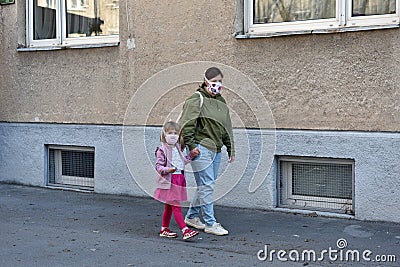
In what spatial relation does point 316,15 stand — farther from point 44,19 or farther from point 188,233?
point 44,19

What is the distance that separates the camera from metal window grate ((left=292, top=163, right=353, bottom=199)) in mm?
7973

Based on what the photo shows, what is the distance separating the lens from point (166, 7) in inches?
357

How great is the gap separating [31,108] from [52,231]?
3.50 m

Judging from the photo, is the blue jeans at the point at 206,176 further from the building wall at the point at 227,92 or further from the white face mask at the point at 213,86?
the building wall at the point at 227,92

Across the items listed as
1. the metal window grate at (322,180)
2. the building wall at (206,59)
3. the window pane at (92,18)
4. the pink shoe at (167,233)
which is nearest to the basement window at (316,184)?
the metal window grate at (322,180)

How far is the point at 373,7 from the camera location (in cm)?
764

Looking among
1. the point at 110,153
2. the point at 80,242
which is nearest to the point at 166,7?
the point at 110,153

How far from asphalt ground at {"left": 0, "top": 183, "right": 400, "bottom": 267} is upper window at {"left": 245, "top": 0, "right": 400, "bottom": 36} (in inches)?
85.5

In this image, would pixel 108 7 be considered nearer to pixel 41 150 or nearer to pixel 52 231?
pixel 41 150

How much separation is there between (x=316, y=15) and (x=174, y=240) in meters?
3.15

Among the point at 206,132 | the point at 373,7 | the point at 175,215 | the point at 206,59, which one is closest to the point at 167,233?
the point at 175,215

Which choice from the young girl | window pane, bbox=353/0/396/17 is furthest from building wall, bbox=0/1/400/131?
the young girl

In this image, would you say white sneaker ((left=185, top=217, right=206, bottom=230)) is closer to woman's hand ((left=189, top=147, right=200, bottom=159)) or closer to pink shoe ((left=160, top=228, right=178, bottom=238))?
pink shoe ((left=160, top=228, right=178, bottom=238))

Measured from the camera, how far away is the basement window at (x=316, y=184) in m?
7.95
